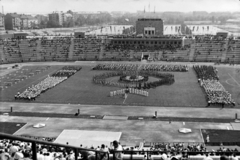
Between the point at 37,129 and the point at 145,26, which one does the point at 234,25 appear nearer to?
the point at 145,26

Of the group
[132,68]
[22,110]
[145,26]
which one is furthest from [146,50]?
[22,110]

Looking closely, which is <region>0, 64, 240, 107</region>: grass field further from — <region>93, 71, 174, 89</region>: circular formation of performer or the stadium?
<region>93, 71, 174, 89</region>: circular formation of performer

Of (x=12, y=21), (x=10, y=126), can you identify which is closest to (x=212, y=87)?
(x=10, y=126)

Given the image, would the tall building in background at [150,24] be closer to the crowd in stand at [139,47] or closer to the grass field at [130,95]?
the crowd in stand at [139,47]

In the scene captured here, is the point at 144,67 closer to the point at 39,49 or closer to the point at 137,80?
the point at 137,80

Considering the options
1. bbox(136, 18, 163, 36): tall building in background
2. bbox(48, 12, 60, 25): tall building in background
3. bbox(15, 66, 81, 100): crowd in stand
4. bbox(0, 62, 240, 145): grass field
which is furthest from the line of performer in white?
bbox(48, 12, 60, 25): tall building in background

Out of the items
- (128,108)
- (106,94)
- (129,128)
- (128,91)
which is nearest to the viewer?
(129,128)
